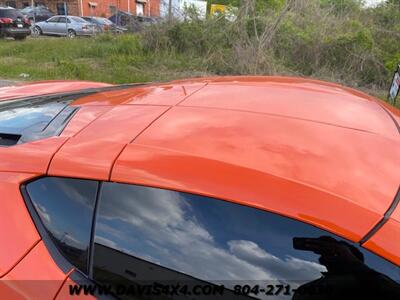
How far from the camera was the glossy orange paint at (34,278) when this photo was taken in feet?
3.99

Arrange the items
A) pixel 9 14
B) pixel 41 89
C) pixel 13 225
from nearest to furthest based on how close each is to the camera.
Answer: pixel 13 225, pixel 41 89, pixel 9 14

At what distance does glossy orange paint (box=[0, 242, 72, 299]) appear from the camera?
1.21 meters

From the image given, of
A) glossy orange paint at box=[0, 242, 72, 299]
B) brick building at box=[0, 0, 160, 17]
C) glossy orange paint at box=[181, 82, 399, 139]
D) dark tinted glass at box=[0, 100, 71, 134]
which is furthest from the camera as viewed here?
brick building at box=[0, 0, 160, 17]

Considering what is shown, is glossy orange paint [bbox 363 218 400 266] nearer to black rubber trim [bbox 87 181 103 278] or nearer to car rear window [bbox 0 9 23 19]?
black rubber trim [bbox 87 181 103 278]

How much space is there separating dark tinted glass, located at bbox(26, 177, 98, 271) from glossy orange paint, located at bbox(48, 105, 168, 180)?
4cm

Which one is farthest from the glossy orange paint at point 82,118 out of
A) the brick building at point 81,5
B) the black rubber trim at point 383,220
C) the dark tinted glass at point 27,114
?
the brick building at point 81,5

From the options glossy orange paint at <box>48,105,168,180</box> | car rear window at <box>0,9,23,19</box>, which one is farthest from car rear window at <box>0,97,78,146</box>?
car rear window at <box>0,9,23,19</box>

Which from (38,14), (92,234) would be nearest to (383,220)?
(92,234)

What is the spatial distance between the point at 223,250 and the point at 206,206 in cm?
13

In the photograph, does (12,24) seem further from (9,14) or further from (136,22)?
(136,22)

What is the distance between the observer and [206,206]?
1132mm

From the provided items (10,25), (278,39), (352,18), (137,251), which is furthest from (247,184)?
(10,25)

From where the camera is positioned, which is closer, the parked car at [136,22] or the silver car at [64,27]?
the parked car at [136,22]

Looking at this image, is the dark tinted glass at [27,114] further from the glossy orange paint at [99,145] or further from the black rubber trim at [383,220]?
the black rubber trim at [383,220]
